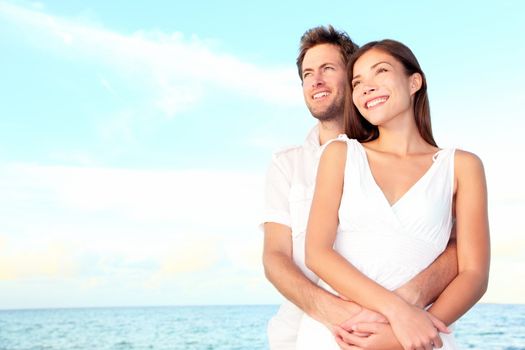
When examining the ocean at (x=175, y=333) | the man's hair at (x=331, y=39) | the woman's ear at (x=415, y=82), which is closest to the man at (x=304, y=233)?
the man's hair at (x=331, y=39)

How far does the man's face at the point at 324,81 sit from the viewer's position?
3.71m

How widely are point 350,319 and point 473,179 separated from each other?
0.80m

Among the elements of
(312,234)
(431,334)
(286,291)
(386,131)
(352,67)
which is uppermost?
(352,67)

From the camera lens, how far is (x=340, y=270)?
2686 millimetres

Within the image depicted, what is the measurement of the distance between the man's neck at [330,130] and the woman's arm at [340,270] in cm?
81

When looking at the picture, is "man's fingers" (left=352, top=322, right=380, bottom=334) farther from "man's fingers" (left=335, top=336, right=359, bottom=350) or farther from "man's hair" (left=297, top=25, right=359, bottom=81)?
"man's hair" (left=297, top=25, right=359, bottom=81)

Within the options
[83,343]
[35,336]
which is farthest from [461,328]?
[35,336]

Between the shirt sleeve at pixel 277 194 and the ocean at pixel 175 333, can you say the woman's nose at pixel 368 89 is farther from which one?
the ocean at pixel 175 333

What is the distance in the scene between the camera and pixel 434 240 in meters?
2.83

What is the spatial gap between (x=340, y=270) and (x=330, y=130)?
4.00ft

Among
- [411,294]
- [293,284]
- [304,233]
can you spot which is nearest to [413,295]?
[411,294]

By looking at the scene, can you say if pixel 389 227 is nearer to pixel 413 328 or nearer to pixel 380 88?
pixel 413 328

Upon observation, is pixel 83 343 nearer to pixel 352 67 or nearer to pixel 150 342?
pixel 150 342

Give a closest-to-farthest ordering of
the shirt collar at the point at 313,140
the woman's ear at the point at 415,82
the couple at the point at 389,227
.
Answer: the couple at the point at 389,227 → the woman's ear at the point at 415,82 → the shirt collar at the point at 313,140
